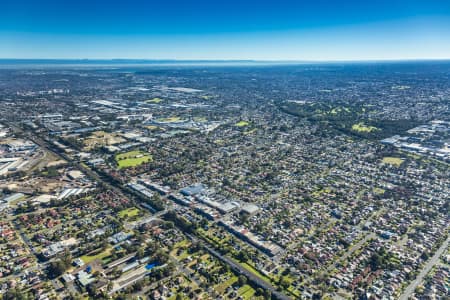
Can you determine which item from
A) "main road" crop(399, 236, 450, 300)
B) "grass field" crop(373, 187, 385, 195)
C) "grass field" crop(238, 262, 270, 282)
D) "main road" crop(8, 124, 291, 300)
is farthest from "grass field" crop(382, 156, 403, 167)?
"main road" crop(8, 124, 291, 300)

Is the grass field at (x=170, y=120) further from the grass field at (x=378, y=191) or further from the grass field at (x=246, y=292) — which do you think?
the grass field at (x=246, y=292)

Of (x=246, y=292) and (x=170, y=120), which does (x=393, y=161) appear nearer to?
(x=246, y=292)

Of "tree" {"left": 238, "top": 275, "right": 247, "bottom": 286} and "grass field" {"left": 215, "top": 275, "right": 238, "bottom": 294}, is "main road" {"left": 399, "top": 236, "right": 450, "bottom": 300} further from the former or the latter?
"grass field" {"left": 215, "top": 275, "right": 238, "bottom": 294}

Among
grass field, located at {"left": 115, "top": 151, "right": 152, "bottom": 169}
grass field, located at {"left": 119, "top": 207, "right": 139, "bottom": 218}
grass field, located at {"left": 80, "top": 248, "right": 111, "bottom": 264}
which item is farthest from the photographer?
grass field, located at {"left": 115, "top": 151, "right": 152, "bottom": 169}

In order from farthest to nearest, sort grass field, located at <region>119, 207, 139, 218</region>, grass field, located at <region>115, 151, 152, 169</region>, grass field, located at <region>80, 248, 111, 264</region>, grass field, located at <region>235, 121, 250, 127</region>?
1. grass field, located at <region>235, 121, 250, 127</region>
2. grass field, located at <region>115, 151, 152, 169</region>
3. grass field, located at <region>119, 207, 139, 218</region>
4. grass field, located at <region>80, 248, 111, 264</region>

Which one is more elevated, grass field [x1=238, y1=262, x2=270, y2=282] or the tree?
the tree

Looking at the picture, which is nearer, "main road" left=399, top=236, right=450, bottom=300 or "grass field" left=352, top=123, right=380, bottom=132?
"main road" left=399, top=236, right=450, bottom=300

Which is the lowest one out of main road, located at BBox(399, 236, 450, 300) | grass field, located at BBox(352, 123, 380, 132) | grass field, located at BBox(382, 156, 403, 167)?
main road, located at BBox(399, 236, 450, 300)
